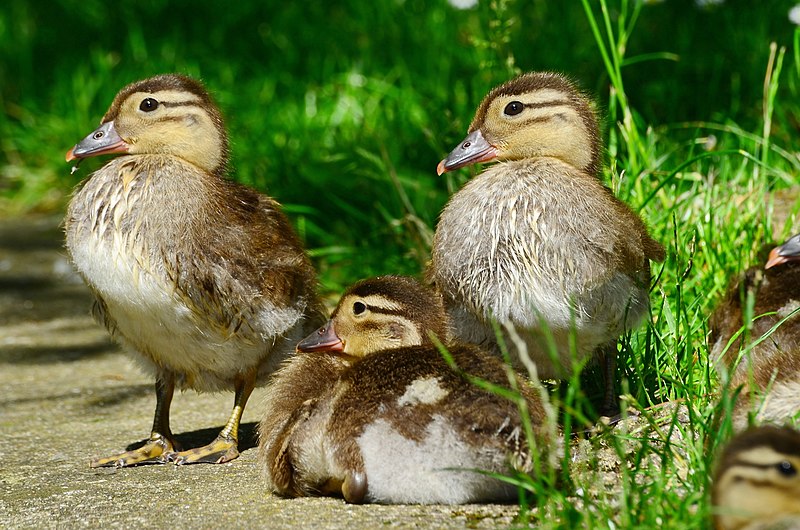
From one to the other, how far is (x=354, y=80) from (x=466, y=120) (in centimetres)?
258

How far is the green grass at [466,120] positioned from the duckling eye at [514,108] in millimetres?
845

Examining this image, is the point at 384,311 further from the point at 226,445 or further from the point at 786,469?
the point at 786,469

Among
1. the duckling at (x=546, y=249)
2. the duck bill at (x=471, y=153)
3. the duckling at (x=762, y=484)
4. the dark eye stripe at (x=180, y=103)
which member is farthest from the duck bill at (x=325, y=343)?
the duckling at (x=762, y=484)

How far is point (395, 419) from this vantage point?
4160mm

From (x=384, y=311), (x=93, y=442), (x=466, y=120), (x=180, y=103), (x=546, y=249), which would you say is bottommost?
(x=93, y=442)

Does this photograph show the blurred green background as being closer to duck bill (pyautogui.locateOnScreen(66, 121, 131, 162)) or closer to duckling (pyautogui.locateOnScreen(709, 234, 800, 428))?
duckling (pyautogui.locateOnScreen(709, 234, 800, 428))

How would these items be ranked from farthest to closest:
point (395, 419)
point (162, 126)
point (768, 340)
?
point (162, 126)
point (768, 340)
point (395, 419)

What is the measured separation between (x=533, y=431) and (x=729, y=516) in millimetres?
953

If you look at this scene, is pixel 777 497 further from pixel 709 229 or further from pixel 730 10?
pixel 730 10

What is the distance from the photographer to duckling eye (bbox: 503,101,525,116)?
5.23 m

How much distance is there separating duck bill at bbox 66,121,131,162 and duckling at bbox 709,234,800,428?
10.0 feet

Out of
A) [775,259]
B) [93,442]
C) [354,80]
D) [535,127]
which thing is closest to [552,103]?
[535,127]

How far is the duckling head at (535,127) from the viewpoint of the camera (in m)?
5.18

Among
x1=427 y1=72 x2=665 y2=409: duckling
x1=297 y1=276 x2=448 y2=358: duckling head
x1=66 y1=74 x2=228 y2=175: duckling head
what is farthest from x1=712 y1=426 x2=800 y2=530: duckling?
x1=66 y1=74 x2=228 y2=175: duckling head
